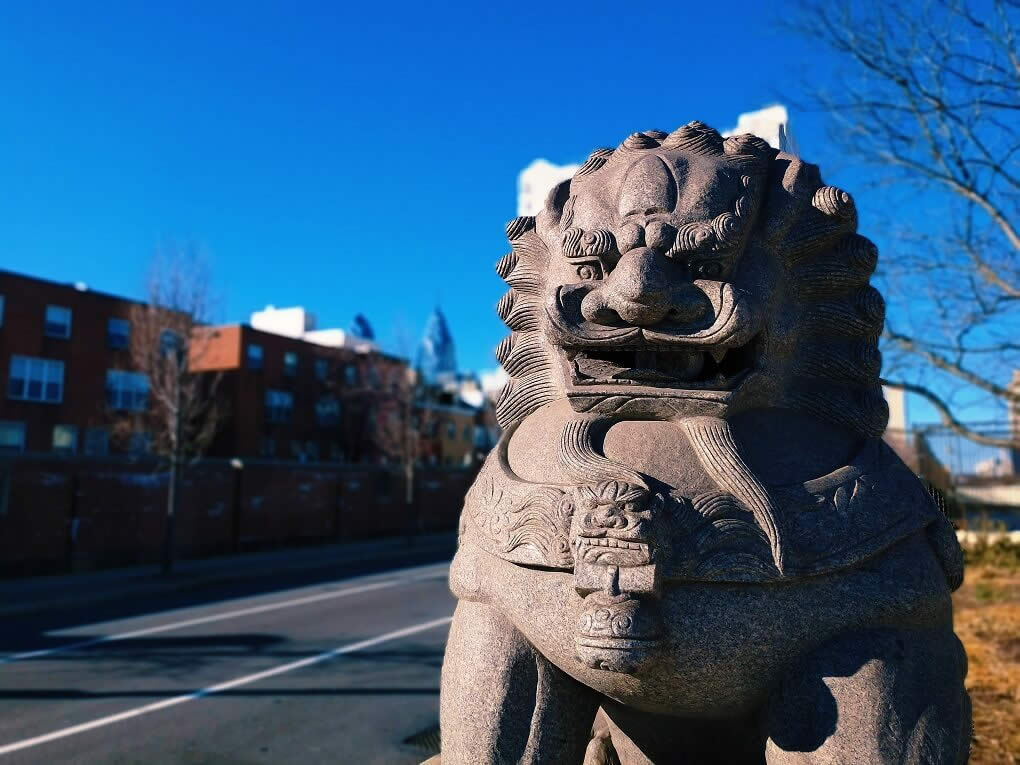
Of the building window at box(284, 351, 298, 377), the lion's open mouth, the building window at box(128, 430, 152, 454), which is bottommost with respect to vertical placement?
the lion's open mouth

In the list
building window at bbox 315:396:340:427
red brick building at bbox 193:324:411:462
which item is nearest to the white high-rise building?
red brick building at bbox 193:324:411:462

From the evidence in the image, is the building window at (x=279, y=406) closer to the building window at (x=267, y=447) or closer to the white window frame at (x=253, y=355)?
the building window at (x=267, y=447)

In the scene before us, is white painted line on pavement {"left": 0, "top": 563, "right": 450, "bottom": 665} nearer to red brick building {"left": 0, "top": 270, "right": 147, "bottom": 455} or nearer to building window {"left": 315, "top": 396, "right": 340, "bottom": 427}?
Answer: red brick building {"left": 0, "top": 270, "right": 147, "bottom": 455}

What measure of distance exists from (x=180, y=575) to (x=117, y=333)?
A: 12573 mm

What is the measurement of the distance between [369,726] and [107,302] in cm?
2085

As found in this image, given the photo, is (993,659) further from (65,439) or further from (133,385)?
(133,385)

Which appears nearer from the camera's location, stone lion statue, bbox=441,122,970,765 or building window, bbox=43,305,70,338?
stone lion statue, bbox=441,122,970,765

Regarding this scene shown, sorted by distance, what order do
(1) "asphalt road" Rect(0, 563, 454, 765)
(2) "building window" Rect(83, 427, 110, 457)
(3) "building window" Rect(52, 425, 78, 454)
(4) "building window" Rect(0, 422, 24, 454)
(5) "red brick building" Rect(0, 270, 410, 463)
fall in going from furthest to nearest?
(2) "building window" Rect(83, 427, 110, 457), (3) "building window" Rect(52, 425, 78, 454), (5) "red brick building" Rect(0, 270, 410, 463), (4) "building window" Rect(0, 422, 24, 454), (1) "asphalt road" Rect(0, 563, 454, 765)

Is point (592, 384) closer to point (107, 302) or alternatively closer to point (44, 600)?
point (44, 600)

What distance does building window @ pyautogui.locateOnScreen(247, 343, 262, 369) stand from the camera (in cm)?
2726

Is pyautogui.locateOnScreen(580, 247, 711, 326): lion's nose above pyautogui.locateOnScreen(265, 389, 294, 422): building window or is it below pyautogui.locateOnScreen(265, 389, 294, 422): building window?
below

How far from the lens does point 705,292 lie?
213cm

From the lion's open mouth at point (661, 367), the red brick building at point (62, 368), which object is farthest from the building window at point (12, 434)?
the lion's open mouth at point (661, 367)

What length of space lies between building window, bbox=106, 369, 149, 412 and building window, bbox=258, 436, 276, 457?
4944 mm
